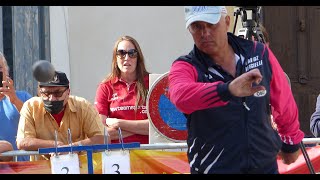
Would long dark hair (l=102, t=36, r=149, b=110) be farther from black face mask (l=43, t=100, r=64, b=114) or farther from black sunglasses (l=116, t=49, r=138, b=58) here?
black face mask (l=43, t=100, r=64, b=114)

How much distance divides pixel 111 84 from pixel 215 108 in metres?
3.32

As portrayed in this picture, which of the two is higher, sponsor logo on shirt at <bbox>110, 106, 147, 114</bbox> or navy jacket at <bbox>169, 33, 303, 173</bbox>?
navy jacket at <bbox>169, 33, 303, 173</bbox>

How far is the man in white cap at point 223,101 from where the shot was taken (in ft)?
14.3

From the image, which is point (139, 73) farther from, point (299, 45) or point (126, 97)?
point (299, 45)

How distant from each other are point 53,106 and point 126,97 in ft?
2.69

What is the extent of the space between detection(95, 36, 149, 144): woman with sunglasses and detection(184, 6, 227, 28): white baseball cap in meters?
2.89

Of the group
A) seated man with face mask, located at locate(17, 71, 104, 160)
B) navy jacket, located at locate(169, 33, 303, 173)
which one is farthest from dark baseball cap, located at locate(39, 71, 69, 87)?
navy jacket, located at locate(169, 33, 303, 173)

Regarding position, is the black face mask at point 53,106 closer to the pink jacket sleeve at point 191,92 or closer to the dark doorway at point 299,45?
the pink jacket sleeve at point 191,92

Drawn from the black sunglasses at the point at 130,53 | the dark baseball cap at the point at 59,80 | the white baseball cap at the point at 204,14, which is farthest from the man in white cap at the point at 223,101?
the black sunglasses at the point at 130,53

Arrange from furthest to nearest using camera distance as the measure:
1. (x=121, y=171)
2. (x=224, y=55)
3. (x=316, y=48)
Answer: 1. (x=316, y=48)
2. (x=121, y=171)
3. (x=224, y=55)

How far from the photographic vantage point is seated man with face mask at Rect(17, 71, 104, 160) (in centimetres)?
682
